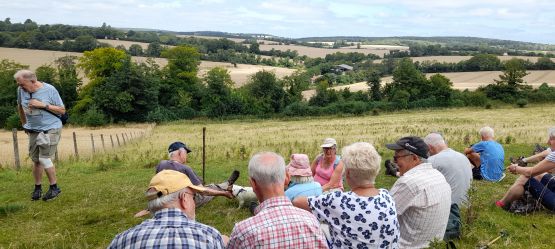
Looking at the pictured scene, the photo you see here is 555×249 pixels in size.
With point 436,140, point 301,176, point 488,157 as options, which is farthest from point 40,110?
point 488,157

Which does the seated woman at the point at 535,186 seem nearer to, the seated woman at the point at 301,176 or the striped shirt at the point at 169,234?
the seated woman at the point at 301,176

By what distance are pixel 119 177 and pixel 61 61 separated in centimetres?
6309

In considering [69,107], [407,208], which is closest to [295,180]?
[407,208]

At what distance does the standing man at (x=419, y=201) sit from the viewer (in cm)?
437

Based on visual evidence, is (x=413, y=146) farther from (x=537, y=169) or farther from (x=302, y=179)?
(x=537, y=169)

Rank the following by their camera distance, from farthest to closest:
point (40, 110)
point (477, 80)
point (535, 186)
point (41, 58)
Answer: point (41, 58) → point (477, 80) → point (40, 110) → point (535, 186)

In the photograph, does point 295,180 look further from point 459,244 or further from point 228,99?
point 228,99

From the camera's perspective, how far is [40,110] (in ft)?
23.2

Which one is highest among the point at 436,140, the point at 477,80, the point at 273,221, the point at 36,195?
the point at 273,221

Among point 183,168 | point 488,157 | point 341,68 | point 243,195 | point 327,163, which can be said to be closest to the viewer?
point 183,168

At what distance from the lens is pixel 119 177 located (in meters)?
10.2

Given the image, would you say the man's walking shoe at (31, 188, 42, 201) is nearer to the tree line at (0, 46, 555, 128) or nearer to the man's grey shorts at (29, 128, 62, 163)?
the man's grey shorts at (29, 128, 62, 163)

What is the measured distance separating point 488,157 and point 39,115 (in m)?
7.99

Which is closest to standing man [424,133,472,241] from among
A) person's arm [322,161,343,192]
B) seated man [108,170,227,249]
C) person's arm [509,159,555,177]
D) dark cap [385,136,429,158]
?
person's arm [509,159,555,177]
